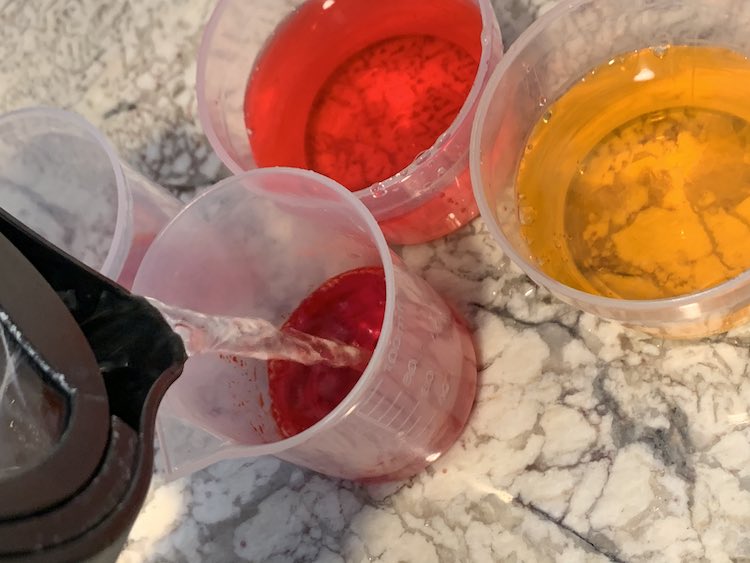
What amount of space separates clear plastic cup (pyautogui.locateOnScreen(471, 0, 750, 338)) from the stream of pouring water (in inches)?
6.0

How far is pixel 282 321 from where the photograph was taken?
688 mm

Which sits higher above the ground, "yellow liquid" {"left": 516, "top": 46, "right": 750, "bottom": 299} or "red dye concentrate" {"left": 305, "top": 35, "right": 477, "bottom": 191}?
"red dye concentrate" {"left": 305, "top": 35, "right": 477, "bottom": 191}

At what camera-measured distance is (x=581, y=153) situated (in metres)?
0.63

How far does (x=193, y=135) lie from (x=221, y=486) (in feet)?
0.97

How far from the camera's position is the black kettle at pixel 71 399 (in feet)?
1.04

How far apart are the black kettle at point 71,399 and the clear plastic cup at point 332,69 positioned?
0.25 metres

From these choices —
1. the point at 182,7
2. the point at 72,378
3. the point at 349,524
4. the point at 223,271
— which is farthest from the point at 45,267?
the point at 182,7

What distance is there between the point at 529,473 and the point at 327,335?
18 cm

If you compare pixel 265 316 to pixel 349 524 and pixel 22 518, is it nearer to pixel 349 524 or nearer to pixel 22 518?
pixel 349 524

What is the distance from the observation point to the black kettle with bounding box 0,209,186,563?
0.32 meters

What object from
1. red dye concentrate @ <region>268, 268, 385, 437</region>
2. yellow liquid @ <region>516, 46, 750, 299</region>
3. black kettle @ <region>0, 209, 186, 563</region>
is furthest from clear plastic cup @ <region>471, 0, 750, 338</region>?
black kettle @ <region>0, 209, 186, 563</region>

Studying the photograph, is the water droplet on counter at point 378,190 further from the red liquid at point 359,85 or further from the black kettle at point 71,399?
the black kettle at point 71,399

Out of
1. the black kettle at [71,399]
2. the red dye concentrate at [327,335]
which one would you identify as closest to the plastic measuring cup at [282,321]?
the red dye concentrate at [327,335]

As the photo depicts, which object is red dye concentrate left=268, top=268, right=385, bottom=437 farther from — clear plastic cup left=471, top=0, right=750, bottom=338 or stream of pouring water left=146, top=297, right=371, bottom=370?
clear plastic cup left=471, top=0, right=750, bottom=338
